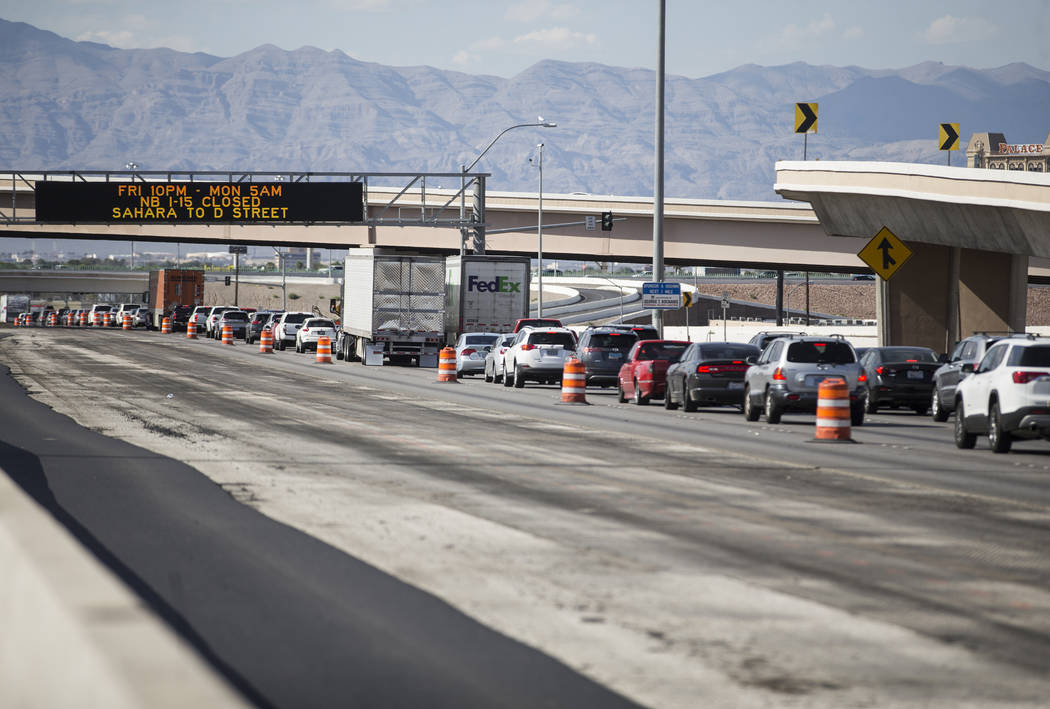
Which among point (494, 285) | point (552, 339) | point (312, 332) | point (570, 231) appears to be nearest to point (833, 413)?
point (552, 339)

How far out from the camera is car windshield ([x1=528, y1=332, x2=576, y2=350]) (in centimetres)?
3912

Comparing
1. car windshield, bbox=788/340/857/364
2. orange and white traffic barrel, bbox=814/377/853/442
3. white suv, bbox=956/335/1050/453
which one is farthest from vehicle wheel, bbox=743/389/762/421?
white suv, bbox=956/335/1050/453

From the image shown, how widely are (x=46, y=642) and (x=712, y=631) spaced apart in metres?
4.41

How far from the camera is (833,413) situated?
22172mm

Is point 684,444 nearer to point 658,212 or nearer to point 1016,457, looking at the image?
point 1016,457

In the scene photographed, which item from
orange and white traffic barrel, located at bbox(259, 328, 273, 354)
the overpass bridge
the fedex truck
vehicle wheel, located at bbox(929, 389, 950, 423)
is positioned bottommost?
vehicle wheel, located at bbox(929, 389, 950, 423)

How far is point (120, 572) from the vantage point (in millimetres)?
9414

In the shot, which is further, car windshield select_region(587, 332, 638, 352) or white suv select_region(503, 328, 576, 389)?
white suv select_region(503, 328, 576, 389)

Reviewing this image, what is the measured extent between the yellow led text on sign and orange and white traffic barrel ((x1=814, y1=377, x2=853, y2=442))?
158ft

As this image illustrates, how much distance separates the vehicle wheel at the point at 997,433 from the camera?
20.4m

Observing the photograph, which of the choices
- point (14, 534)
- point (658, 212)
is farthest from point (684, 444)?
point (658, 212)

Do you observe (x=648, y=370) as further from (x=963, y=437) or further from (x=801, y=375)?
(x=963, y=437)

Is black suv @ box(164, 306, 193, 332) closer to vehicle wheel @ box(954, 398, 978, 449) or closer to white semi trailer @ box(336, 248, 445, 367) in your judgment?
white semi trailer @ box(336, 248, 445, 367)

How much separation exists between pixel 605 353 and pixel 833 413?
15.8m
